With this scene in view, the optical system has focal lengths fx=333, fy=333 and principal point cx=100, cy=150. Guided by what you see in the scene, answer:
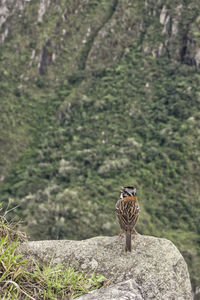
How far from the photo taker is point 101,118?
62531mm

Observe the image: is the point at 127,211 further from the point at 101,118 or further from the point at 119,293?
the point at 101,118

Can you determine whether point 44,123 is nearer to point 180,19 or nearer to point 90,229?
point 90,229

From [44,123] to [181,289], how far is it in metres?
63.5

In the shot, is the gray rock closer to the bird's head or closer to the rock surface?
the rock surface

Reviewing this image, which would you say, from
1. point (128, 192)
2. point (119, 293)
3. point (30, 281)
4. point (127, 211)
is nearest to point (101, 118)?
point (128, 192)

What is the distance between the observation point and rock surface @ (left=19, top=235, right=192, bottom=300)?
4102 millimetres

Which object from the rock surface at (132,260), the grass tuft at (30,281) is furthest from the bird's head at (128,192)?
the grass tuft at (30,281)

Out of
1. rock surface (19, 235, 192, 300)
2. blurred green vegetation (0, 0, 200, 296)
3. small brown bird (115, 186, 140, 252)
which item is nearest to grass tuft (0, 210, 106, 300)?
rock surface (19, 235, 192, 300)

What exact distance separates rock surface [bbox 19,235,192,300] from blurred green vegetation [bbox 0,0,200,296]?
36.0m

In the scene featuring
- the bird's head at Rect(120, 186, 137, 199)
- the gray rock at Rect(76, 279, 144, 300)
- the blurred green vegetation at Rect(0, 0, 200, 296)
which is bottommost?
the gray rock at Rect(76, 279, 144, 300)

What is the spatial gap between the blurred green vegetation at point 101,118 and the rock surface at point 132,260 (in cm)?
3598

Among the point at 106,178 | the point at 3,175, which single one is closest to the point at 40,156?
the point at 3,175

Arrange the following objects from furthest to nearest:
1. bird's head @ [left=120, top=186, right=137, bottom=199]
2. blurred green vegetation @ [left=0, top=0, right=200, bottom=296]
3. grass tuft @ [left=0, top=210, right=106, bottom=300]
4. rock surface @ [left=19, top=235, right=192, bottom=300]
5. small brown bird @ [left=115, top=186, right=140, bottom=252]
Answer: blurred green vegetation @ [left=0, top=0, right=200, bottom=296] < bird's head @ [left=120, top=186, right=137, bottom=199] < small brown bird @ [left=115, top=186, right=140, bottom=252] < rock surface @ [left=19, top=235, right=192, bottom=300] < grass tuft @ [left=0, top=210, right=106, bottom=300]

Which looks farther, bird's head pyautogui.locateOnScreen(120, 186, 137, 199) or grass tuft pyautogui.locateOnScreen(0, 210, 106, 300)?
bird's head pyautogui.locateOnScreen(120, 186, 137, 199)
